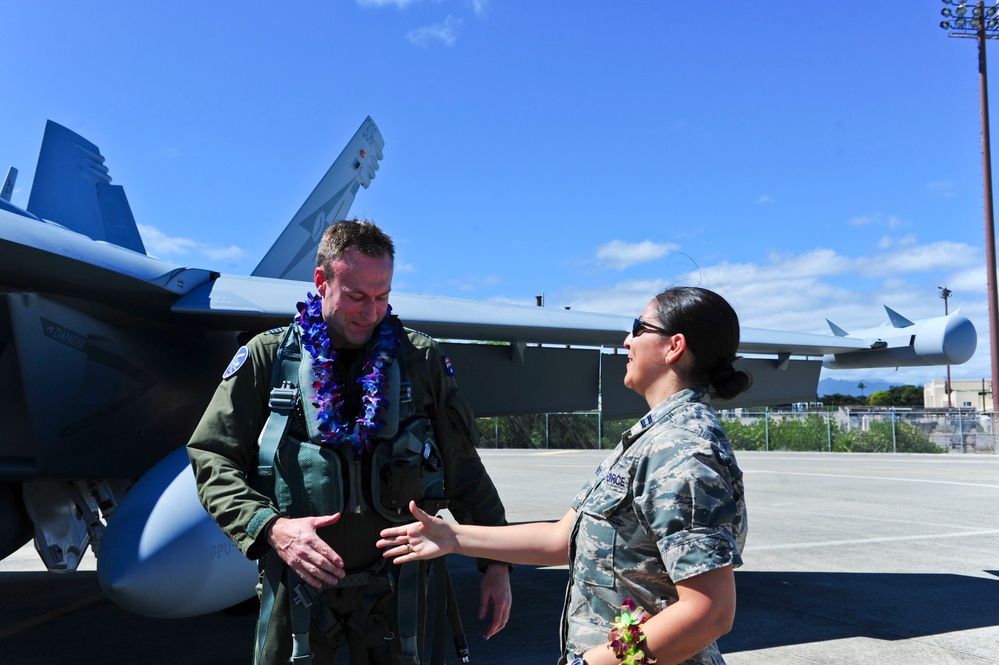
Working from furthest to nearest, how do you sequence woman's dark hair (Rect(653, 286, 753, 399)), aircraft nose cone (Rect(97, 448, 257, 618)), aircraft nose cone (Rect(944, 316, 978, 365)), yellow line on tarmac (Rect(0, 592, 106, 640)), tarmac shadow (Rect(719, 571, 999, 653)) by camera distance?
aircraft nose cone (Rect(944, 316, 978, 365)) → yellow line on tarmac (Rect(0, 592, 106, 640)) → tarmac shadow (Rect(719, 571, 999, 653)) → aircraft nose cone (Rect(97, 448, 257, 618)) → woman's dark hair (Rect(653, 286, 753, 399))

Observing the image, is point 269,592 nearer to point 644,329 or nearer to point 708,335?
point 644,329

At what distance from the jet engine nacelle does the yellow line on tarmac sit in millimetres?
7912

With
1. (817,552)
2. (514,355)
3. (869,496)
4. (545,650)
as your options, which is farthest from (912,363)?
(869,496)

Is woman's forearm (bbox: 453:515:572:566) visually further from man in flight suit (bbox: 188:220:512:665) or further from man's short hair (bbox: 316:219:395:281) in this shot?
man's short hair (bbox: 316:219:395:281)

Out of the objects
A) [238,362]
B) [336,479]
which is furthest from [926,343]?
[238,362]

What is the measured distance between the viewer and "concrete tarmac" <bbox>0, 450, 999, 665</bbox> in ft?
16.1

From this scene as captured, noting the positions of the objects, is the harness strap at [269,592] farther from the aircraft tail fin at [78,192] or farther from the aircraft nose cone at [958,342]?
the aircraft nose cone at [958,342]

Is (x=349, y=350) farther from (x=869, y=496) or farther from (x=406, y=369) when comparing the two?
(x=869, y=496)

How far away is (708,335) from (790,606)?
5117 millimetres

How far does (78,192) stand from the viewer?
7125mm

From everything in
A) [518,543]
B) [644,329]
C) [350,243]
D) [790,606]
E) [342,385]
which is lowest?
[790,606]

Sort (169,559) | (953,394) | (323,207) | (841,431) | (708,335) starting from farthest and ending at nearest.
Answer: (953,394) → (841,431) → (323,207) → (169,559) → (708,335)

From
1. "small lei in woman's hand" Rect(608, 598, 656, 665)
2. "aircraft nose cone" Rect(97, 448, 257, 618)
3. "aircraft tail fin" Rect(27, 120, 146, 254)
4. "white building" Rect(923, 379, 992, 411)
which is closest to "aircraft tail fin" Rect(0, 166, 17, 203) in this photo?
"aircraft tail fin" Rect(27, 120, 146, 254)

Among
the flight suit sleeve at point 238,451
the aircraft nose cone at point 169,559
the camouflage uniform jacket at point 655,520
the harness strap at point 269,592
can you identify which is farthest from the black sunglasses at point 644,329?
the aircraft nose cone at point 169,559
